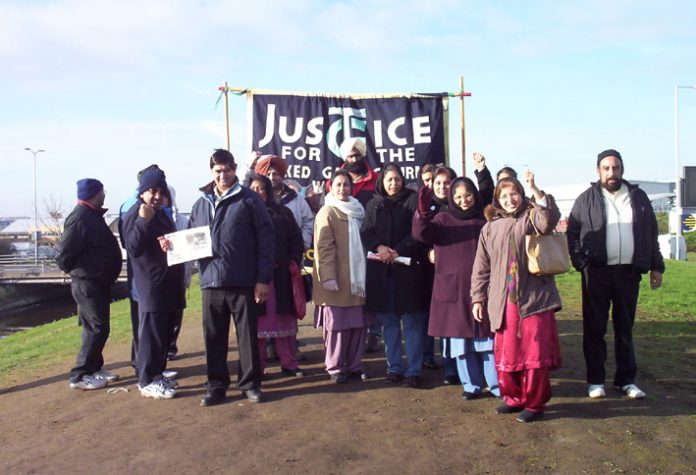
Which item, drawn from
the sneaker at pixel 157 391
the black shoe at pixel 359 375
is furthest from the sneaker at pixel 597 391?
the sneaker at pixel 157 391

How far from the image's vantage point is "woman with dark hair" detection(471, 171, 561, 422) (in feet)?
14.8

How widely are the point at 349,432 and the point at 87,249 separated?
10.1 feet

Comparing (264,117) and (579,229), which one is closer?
(579,229)

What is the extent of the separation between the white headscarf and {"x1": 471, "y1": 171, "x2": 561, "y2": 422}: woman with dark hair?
1314 mm

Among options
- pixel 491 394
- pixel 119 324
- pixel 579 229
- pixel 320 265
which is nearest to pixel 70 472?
pixel 320 265

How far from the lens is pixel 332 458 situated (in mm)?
4066

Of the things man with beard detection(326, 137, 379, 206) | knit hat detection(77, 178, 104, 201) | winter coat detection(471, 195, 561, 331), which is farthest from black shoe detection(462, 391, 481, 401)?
knit hat detection(77, 178, 104, 201)

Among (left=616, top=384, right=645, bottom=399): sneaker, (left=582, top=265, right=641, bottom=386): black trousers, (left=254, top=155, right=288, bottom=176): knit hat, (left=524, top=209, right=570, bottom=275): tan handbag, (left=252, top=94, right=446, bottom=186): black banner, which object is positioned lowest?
(left=616, top=384, right=645, bottom=399): sneaker

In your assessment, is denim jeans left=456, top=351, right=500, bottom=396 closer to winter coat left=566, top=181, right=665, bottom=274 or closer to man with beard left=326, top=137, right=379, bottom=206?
winter coat left=566, top=181, right=665, bottom=274

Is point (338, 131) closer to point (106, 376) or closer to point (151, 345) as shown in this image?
point (151, 345)

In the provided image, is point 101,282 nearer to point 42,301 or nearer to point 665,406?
point 665,406

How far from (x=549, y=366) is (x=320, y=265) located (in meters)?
2.13

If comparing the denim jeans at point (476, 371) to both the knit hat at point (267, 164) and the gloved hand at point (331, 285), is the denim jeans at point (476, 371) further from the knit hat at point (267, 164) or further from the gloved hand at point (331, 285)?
the knit hat at point (267, 164)

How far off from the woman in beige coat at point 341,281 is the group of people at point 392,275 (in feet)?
0.04
